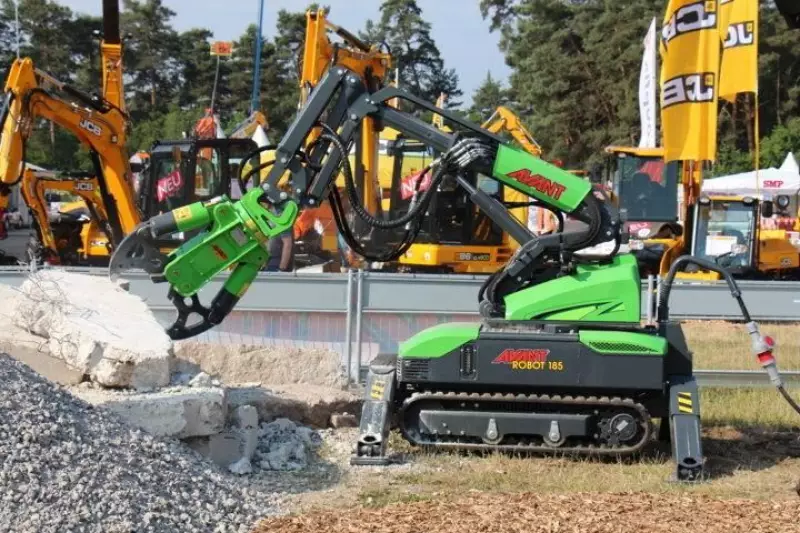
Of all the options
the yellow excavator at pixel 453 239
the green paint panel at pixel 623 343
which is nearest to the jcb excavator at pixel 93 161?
the yellow excavator at pixel 453 239

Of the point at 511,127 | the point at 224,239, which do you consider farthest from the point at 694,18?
the point at 224,239

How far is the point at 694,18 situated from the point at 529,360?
28.2 ft

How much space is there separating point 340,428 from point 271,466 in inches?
53.0

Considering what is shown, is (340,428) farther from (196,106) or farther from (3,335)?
(196,106)

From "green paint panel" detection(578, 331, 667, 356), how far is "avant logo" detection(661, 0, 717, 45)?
8.12 metres

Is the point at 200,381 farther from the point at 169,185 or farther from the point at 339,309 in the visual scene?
the point at 169,185

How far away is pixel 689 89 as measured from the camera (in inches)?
599

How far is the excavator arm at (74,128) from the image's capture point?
55.1 feet

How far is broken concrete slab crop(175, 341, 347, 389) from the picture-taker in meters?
10.5

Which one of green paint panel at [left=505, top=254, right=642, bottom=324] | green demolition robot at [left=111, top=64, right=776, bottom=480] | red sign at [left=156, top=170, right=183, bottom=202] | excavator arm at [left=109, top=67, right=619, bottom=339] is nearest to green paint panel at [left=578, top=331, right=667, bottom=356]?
green demolition robot at [left=111, top=64, right=776, bottom=480]

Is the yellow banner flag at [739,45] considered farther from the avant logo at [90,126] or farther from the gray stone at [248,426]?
the gray stone at [248,426]

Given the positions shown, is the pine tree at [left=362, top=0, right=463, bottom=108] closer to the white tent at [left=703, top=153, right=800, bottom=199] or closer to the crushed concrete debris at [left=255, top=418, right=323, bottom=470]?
the white tent at [left=703, top=153, right=800, bottom=199]

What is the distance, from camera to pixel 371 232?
15133 millimetres

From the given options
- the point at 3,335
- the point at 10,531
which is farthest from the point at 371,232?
the point at 10,531
